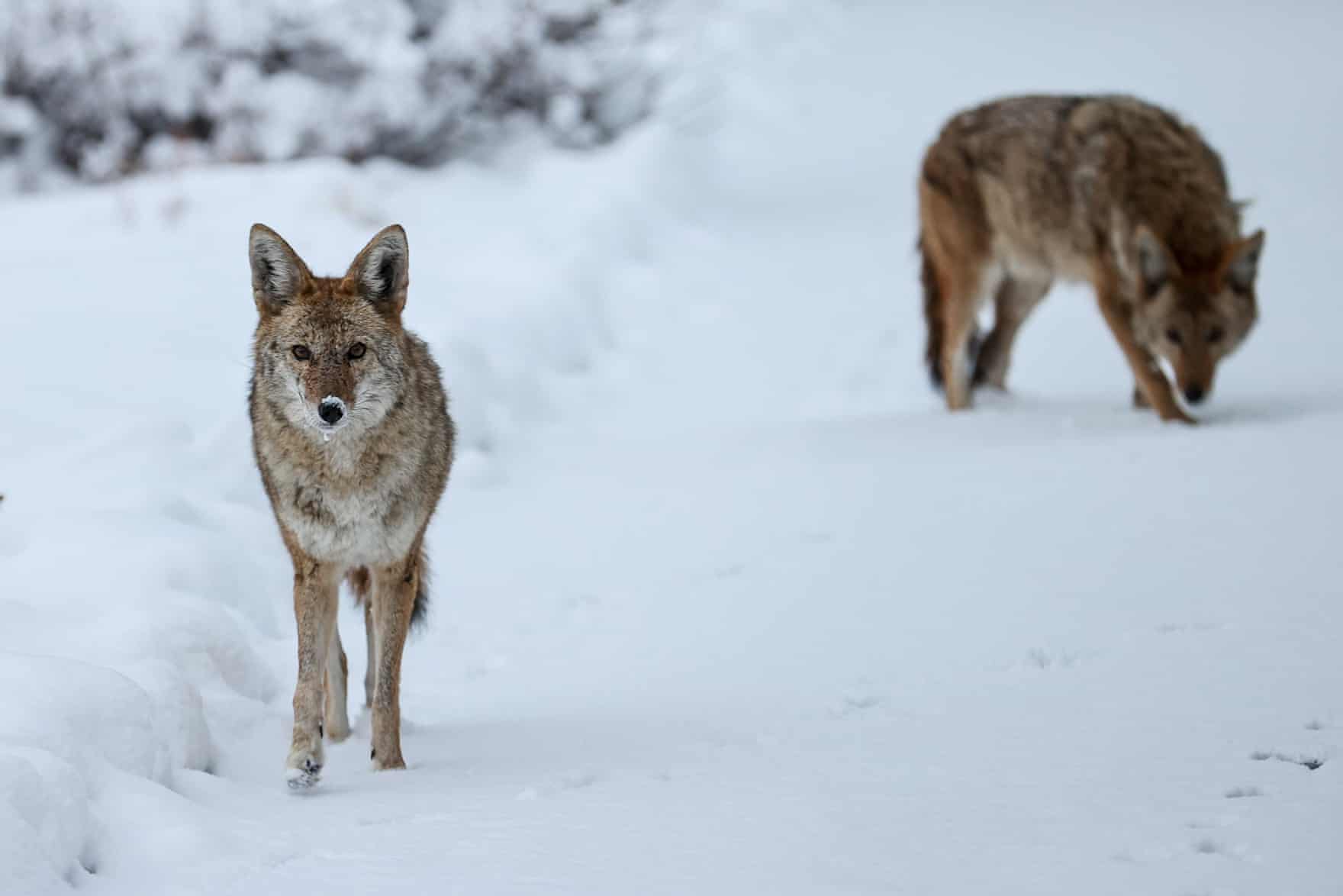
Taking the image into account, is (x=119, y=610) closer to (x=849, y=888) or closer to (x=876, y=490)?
(x=849, y=888)

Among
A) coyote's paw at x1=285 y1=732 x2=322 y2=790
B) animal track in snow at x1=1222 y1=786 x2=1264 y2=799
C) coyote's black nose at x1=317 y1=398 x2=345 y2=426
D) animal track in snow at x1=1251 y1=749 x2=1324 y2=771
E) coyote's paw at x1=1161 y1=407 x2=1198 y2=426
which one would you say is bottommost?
coyote's paw at x1=285 y1=732 x2=322 y2=790

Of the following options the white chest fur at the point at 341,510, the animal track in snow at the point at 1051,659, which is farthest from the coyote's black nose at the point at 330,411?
the animal track in snow at the point at 1051,659

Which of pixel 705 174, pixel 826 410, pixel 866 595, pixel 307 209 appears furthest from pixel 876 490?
pixel 705 174

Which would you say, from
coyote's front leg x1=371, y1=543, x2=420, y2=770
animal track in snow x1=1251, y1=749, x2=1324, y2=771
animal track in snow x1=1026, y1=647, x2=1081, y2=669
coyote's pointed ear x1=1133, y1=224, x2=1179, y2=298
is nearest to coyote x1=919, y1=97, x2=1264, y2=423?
coyote's pointed ear x1=1133, y1=224, x2=1179, y2=298

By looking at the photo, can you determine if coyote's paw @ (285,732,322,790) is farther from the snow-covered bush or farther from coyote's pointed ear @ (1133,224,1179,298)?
the snow-covered bush

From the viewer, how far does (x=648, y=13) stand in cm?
1498

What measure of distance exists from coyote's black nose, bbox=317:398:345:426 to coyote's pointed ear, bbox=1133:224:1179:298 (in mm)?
5708

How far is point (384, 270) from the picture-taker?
4770 millimetres

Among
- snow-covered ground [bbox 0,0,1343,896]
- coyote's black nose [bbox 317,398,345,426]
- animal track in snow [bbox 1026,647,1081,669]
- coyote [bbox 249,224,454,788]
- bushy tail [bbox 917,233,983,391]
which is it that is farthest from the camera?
bushy tail [bbox 917,233,983,391]

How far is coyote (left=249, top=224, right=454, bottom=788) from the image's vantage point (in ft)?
15.1

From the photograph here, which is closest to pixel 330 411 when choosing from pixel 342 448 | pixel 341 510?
pixel 342 448

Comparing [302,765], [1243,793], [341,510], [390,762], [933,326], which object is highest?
[933,326]

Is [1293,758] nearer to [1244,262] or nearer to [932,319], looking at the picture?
[1244,262]

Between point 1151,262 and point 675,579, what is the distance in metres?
3.74
